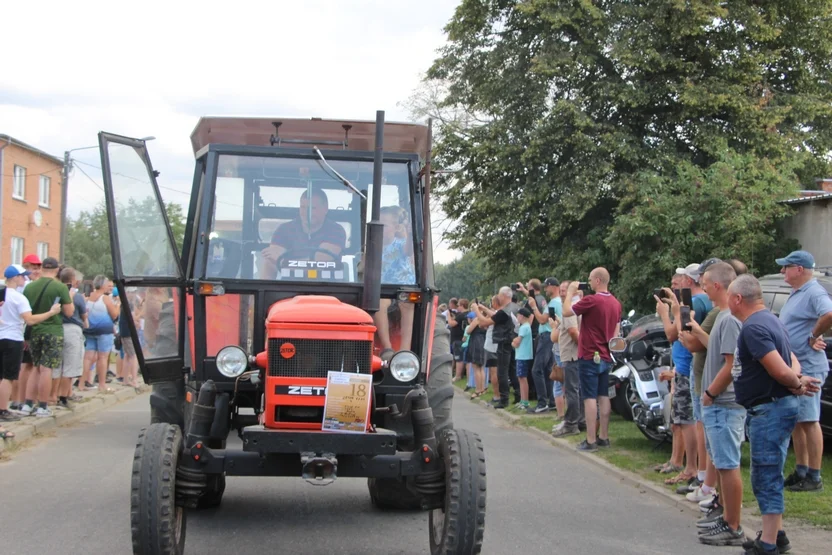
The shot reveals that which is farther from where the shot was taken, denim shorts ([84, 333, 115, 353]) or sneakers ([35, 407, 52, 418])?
denim shorts ([84, 333, 115, 353])

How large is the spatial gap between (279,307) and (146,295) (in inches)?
50.9

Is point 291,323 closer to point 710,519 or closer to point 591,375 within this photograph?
point 710,519

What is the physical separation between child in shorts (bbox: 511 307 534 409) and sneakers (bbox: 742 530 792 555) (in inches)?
367

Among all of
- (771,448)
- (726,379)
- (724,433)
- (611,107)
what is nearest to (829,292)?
(724,433)

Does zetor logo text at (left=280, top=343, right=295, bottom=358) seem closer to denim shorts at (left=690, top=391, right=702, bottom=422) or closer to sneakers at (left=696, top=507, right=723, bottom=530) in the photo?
sneakers at (left=696, top=507, right=723, bottom=530)

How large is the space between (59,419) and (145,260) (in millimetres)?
7662

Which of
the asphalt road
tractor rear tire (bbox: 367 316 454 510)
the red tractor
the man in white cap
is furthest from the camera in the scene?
the man in white cap

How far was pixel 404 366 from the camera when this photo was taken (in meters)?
6.44

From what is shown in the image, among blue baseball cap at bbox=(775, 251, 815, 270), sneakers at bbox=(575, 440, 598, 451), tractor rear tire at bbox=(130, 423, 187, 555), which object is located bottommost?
sneakers at bbox=(575, 440, 598, 451)

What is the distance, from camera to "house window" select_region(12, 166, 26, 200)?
42.2 m

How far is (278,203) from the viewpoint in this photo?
7.41 meters

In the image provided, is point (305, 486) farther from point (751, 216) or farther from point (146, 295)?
point (751, 216)

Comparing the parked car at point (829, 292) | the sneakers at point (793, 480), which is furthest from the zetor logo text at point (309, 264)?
the parked car at point (829, 292)

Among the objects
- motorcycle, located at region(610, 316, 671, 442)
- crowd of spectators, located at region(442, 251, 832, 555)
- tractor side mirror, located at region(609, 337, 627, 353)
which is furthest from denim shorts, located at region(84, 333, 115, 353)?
tractor side mirror, located at region(609, 337, 627, 353)
